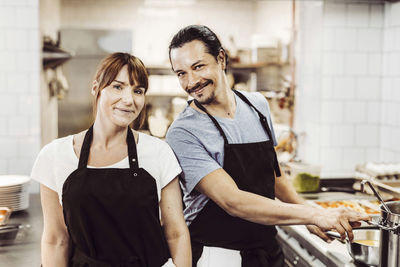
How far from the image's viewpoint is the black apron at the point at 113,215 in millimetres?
1604

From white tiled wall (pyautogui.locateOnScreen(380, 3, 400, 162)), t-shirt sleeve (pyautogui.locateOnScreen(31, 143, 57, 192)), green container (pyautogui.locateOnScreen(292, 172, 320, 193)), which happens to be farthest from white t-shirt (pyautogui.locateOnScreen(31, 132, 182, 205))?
white tiled wall (pyautogui.locateOnScreen(380, 3, 400, 162))

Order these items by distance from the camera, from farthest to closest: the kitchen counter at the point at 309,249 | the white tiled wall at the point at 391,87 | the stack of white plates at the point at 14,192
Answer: the white tiled wall at the point at 391,87
the stack of white plates at the point at 14,192
the kitchen counter at the point at 309,249

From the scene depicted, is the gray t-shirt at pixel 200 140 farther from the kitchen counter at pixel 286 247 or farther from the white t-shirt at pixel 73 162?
the kitchen counter at pixel 286 247

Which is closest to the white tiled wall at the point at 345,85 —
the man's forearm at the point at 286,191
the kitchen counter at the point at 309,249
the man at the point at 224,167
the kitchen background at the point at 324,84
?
the kitchen background at the point at 324,84

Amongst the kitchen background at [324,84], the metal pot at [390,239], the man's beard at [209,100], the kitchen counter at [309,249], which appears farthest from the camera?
the kitchen background at [324,84]

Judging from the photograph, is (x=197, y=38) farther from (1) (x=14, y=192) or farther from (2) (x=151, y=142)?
(1) (x=14, y=192)

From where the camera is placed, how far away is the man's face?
73.6 inches

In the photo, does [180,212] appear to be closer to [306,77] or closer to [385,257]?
[385,257]

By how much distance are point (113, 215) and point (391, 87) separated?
103 inches

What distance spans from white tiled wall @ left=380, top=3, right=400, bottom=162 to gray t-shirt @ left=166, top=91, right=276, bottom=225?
1.80 m

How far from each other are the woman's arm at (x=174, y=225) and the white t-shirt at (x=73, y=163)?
3 centimetres


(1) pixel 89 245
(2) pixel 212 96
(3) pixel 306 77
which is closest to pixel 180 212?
(1) pixel 89 245

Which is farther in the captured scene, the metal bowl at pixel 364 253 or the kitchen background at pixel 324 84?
the kitchen background at pixel 324 84

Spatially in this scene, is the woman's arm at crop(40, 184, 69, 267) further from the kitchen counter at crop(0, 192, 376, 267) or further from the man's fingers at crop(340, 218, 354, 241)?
the man's fingers at crop(340, 218, 354, 241)
